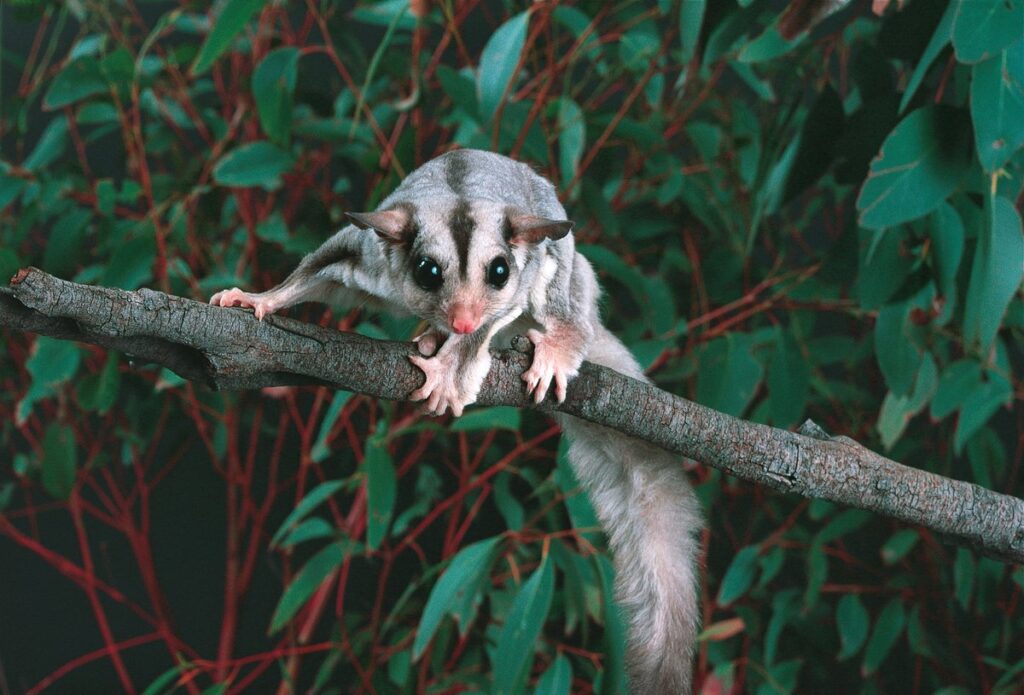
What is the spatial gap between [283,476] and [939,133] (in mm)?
2539

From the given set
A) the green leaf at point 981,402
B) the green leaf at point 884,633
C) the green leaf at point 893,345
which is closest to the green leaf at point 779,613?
the green leaf at point 884,633

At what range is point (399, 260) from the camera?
49.9 inches

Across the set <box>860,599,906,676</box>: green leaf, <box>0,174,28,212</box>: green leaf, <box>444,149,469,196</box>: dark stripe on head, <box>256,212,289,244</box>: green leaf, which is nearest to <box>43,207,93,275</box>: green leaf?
<box>0,174,28,212</box>: green leaf

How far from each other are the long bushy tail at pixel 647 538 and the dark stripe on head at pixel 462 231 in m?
0.45

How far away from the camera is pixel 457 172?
1436mm

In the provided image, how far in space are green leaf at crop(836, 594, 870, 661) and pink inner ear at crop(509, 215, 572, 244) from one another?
1746mm

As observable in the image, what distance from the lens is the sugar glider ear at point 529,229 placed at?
1.21 metres

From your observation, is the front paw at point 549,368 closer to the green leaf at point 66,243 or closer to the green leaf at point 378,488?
the green leaf at point 378,488

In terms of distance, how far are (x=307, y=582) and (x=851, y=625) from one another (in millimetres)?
1384

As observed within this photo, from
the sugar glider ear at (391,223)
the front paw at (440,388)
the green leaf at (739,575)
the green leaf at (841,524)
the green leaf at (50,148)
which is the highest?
the green leaf at (50,148)

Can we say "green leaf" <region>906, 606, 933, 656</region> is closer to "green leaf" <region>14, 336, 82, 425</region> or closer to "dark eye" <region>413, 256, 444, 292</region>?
"dark eye" <region>413, 256, 444, 292</region>

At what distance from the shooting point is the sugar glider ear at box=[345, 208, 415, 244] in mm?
1166

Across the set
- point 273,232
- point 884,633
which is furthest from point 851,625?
point 273,232

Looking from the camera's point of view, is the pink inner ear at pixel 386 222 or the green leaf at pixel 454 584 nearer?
the pink inner ear at pixel 386 222
